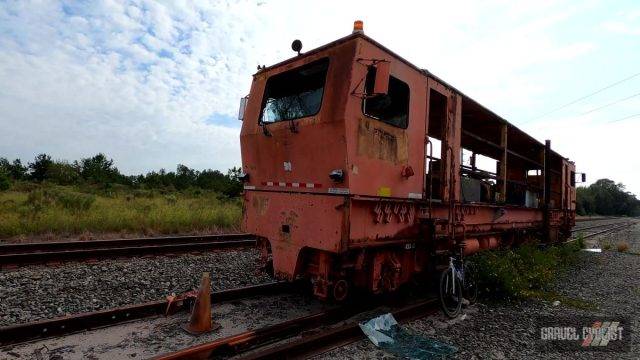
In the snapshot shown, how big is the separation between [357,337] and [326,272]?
81 centimetres

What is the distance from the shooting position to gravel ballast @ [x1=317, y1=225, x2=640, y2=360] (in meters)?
3.93

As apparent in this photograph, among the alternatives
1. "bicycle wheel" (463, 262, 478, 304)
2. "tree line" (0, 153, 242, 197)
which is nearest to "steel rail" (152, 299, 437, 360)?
"bicycle wheel" (463, 262, 478, 304)

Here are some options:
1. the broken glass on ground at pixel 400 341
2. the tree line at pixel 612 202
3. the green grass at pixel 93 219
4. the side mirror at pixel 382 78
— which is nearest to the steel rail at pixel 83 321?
the broken glass on ground at pixel 400 341

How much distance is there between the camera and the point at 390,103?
4855 mm

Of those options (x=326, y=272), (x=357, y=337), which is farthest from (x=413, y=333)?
(x=326, y=272)

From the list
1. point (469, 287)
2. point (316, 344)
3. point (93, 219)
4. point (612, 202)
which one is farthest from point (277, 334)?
point (612, 202)

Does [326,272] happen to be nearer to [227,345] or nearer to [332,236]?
[332,236]

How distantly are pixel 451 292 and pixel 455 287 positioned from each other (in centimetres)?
14

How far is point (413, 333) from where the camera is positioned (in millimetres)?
4359

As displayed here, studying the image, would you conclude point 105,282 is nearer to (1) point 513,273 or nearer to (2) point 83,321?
(2) point 83,321

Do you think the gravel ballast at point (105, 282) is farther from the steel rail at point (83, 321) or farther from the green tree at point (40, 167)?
the green tree at point (40, 167)

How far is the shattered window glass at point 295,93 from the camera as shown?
482cm

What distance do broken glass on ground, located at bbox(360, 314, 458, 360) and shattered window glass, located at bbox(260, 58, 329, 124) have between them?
8.74ft

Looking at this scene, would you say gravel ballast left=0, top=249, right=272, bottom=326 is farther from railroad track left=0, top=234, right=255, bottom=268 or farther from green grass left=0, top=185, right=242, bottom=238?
green grass left=0, top=185, right=242, bottom=238
